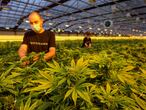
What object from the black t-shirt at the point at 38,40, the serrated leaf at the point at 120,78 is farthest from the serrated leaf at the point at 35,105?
the black t-shirt at the point at 38,40

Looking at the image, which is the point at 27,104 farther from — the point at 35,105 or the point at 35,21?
the point at 35,21

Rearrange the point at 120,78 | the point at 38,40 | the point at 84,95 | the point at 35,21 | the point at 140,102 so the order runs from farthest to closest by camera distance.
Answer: the point at 38,40 < the point at 35,21 < the point at 120,78 < the point at 140,102 < the point at 84,95

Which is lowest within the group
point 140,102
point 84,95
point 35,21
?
point 140,102

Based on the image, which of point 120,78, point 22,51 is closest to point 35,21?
point 22,51

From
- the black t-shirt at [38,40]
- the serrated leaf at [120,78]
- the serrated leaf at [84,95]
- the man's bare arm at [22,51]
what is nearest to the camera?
the serrated leaf at [84,95]

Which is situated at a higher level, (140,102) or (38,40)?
(38,40)

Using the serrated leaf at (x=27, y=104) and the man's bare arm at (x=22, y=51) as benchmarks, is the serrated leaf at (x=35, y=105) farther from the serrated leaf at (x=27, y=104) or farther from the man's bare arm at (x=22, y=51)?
the man's bare arm at (x=22, y=51)

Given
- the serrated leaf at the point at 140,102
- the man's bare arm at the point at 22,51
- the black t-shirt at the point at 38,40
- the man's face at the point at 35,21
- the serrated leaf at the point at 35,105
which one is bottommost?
the serrated leaf at the point at 140,102

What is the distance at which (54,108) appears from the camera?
58.7 inches

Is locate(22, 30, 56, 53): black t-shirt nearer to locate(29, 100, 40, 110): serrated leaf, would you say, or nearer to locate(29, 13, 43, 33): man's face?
locate(29, 13, 43, 33): man's face

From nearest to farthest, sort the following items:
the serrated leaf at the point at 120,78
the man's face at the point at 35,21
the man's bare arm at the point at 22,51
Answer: the serrated leaf at the point at 120,78, the man's bare arm at the point at 22,51, the man's face at the point at 35,21

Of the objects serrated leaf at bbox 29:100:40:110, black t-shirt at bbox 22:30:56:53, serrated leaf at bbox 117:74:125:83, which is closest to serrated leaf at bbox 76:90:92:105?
serrated leaf at bbox 29:100:40:110

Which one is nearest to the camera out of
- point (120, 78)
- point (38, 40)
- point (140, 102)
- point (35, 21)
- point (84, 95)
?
point (84, 95)

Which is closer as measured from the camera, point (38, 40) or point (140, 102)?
point (140, 102)
